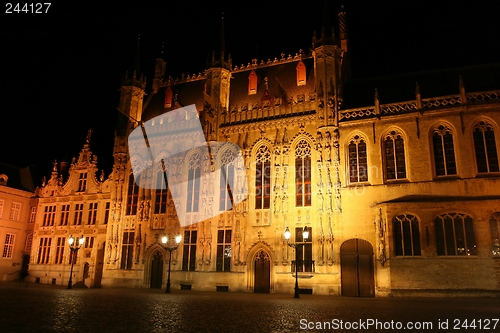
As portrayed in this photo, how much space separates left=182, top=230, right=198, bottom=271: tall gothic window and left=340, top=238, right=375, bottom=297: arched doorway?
11.3 m

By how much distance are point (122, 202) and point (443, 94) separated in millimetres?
26522

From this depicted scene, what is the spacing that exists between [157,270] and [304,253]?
12205 millimetres

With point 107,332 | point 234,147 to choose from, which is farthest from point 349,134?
point 107,332

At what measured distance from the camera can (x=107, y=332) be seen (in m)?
8.12

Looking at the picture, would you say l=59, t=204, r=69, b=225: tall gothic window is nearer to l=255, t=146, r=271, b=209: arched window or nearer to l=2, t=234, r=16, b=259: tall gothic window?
l=2, t=234, r=16, b=259: tall gothic window

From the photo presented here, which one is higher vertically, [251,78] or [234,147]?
[251,78]

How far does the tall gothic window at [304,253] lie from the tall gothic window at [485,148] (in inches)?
457

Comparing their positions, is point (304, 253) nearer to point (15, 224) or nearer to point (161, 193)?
point (161, 193)

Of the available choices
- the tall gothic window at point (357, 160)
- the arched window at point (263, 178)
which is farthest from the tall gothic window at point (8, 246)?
the tall gothic window at point (357, 160)

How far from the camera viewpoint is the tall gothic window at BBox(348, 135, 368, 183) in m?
27.2

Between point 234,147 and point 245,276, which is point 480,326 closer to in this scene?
point 245,276

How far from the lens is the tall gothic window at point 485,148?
24.7 m

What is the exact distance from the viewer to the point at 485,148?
2506 cm

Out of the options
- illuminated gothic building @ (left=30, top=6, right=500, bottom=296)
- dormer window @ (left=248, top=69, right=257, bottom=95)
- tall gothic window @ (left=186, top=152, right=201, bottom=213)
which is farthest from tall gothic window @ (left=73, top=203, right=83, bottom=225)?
dormer window @ (left=248, top=69, right=257, bottom=95)
